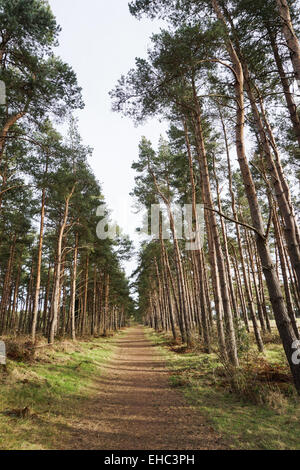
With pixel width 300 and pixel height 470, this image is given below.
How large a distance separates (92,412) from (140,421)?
52.6 inches

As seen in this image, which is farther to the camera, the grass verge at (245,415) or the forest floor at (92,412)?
the forest floor at (92,412)

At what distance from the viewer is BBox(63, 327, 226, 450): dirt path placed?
4180 millimetres

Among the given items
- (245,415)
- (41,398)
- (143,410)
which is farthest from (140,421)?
(41,398)

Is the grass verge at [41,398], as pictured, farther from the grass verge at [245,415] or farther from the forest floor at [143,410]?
the grass verge at [245,415]

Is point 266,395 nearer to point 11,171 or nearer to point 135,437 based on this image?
point 135,437

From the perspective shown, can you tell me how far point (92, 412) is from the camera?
5855 mm

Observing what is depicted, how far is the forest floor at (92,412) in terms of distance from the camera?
A: 4164 millimetres

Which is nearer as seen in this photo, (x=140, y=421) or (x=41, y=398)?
(x=140, y=421)

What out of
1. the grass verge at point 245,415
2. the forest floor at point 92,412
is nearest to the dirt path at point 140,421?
the forest floor at point 92,412

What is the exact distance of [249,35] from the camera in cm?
746

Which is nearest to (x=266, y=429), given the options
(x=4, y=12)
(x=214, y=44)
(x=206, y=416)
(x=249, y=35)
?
(x=206, y=416)

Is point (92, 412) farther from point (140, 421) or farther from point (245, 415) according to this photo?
point (245, 415)

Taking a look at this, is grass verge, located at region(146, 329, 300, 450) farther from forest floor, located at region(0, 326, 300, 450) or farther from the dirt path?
the dirt path
